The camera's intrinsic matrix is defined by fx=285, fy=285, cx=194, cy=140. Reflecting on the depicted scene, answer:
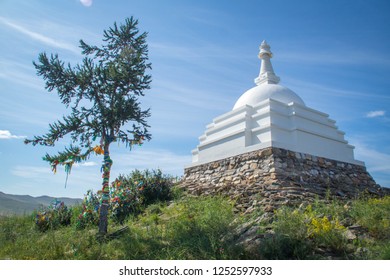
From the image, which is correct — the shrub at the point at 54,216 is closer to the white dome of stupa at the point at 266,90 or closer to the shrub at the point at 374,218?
the white dome of stupa at the point at 266,90

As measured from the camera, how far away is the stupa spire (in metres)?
13.2

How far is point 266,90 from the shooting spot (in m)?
12.2

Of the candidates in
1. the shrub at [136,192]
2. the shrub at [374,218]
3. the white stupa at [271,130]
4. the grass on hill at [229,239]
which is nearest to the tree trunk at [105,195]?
the grass on hill at [229,239]

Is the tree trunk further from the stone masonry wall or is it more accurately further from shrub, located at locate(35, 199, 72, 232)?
shrub, located at locate(35, 199, 72, 232)

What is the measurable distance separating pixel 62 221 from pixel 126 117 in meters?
5.46

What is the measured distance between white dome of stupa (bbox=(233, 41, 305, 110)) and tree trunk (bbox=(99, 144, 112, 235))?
6.68 m

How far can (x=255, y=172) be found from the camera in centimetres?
908

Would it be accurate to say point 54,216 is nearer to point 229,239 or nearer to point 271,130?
point 229,239

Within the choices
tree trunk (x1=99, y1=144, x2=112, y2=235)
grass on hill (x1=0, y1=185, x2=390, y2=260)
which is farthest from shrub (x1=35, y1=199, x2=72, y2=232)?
tree trunk (x1=99, y1=144, x2=112, y2=235)

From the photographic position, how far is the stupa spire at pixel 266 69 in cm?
1325

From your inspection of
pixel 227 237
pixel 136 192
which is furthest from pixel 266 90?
pixel 227 237

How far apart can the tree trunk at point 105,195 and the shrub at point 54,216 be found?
12.0 feet

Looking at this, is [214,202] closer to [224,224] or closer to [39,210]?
[224,224]

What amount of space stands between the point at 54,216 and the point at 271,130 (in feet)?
27.4
